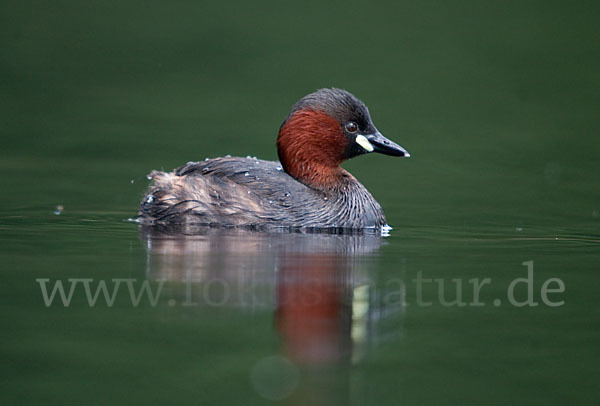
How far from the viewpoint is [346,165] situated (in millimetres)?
12328

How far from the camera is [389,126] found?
13.2m

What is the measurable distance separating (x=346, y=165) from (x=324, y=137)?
2.69 meters

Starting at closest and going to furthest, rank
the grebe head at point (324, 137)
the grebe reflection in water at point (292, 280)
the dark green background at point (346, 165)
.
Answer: the dark green background at point (346, 165)
the grebe reflection in water at point (292, 280)
the grebe head at point (324, 137)

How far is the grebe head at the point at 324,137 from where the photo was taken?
9617mm

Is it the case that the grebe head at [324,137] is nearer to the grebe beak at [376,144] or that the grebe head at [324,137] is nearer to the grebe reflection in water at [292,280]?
the grebe beak at [376,144]

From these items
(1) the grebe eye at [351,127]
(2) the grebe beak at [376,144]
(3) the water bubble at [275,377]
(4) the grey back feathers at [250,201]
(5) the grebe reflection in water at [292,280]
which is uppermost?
(1) the grebe eye at [351,127]

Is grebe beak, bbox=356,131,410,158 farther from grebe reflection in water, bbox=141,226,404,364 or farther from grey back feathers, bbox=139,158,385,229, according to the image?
grebe reflection in water, bbox=141,226,404,364

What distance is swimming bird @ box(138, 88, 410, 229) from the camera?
9.27 m

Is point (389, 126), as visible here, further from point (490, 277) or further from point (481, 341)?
point (481, 341)

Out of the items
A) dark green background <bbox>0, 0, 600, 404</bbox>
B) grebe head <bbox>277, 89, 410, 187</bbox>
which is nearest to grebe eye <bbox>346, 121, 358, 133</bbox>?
grebe head <bbox>277, 89, 410, 187</bbox>

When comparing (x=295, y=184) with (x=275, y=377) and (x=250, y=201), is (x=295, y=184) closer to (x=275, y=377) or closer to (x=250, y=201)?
(x=250, y=201)

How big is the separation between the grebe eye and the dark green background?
2.96 ft

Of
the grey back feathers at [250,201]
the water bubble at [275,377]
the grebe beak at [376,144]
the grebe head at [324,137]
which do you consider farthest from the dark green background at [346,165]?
the grebe head at [324,137]

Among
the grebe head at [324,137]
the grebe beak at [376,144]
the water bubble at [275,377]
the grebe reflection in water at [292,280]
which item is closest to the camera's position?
the water bubble at [275,377]
